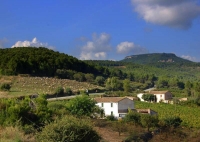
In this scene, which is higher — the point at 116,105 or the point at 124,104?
the point at 124,104

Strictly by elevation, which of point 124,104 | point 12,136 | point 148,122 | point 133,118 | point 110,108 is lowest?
point 110,108

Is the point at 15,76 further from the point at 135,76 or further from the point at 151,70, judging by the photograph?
the point at 151,70

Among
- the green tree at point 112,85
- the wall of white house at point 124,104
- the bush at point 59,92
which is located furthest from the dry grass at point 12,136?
the green tree at point 112,85

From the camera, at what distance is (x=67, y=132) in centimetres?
1107

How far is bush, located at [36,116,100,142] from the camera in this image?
35.6 ft

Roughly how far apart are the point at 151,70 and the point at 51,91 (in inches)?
5310

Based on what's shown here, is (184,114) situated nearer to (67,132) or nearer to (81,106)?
(81,106)

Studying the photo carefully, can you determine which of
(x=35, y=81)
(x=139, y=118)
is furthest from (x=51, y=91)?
(x=139, y=118)

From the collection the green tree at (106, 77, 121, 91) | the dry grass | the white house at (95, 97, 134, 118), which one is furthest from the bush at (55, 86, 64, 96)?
the dry grass

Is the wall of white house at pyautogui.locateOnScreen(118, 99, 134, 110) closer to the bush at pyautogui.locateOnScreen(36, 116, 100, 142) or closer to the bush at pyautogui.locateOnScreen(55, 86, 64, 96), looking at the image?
the bush at pyautogui.locateOnScreen(55, 86, 64, 96)

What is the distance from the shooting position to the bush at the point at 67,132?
10.8 metres

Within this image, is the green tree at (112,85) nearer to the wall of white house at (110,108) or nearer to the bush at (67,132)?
the wall of white house at (110,108)

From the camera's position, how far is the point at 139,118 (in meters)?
33.9

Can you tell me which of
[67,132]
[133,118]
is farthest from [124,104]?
[67,132]
